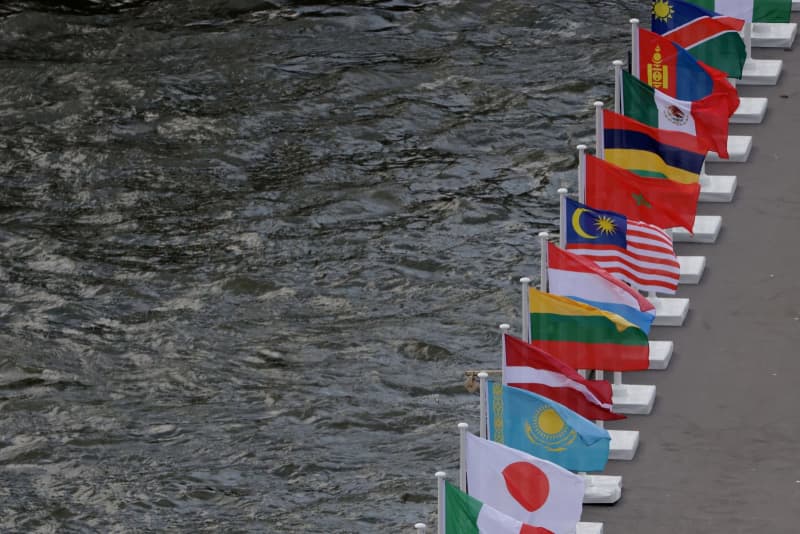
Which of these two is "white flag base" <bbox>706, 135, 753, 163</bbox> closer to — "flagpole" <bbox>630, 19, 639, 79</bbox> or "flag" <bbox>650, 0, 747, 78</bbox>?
"flag" <bbox>650, 0, 747, 78</bbox>

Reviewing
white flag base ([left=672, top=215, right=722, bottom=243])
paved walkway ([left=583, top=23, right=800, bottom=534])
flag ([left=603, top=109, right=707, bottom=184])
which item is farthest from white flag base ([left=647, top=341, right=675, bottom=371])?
white flag base ([left=672, top=215, right=722, bottom=243])

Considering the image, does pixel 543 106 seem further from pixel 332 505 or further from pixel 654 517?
pixel 654 517

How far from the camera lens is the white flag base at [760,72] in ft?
89.1

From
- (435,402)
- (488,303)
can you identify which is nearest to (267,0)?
(488,303)

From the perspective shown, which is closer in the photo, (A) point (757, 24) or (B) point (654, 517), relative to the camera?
(B) point (654, 517)

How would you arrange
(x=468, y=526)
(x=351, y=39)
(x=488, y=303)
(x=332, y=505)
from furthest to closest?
→ 1. (x=351, y=39)
2. (x=488, y=303)
3. (x=332, y=505)
4. (x=468, y=526)

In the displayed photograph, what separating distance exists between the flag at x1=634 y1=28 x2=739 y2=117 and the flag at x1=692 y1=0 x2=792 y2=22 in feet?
8.40

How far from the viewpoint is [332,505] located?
2183cm

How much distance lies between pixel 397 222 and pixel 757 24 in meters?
5.73

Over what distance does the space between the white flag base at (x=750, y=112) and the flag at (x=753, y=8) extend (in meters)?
1.07

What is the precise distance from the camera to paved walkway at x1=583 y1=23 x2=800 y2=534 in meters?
18.6

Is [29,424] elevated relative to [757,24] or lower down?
lower down

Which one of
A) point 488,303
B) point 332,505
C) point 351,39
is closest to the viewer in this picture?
point 332,505

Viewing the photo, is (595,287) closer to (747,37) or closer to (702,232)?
(702,232)
